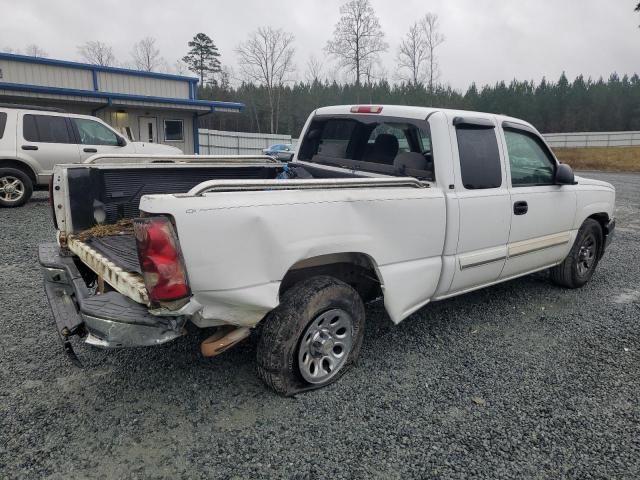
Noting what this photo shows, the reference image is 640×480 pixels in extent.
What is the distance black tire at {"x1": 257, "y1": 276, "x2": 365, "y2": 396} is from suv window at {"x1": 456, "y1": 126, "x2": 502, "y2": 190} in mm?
1442

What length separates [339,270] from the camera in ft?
11.2

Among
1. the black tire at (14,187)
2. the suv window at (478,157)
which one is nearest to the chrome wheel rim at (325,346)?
the suv window at (478,157)

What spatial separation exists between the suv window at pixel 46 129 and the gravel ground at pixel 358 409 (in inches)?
262

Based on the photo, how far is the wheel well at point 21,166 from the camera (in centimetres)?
934

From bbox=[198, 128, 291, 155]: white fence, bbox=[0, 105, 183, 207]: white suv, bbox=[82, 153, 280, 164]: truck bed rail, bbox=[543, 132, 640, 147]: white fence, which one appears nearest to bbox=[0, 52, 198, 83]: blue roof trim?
bbox=[198, 128, 291, 155]: white fence

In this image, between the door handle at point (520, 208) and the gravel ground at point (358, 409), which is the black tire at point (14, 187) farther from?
the door handle at point (520, 208)

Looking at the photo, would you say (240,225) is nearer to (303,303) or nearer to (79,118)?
(303,303)

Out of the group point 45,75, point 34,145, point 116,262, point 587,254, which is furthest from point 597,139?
point 116,262

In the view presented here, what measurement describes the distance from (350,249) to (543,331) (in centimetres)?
230

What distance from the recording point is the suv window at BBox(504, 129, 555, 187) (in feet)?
13.8

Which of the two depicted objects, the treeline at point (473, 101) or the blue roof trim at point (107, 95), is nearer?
the blue roof trim at point (107, 95)

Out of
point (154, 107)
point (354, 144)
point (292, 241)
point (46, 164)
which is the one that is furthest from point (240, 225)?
point (154, 107)

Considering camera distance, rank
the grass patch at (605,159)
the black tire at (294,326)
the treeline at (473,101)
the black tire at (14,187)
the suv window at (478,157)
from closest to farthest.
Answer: the black tire at (294,326), the suv window at (478,157), the black tire at (14,187), the grass patch at (605,159), the treeline at (473,101)

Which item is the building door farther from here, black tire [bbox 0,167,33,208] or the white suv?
black tire [bbox 0,167,33,208]
